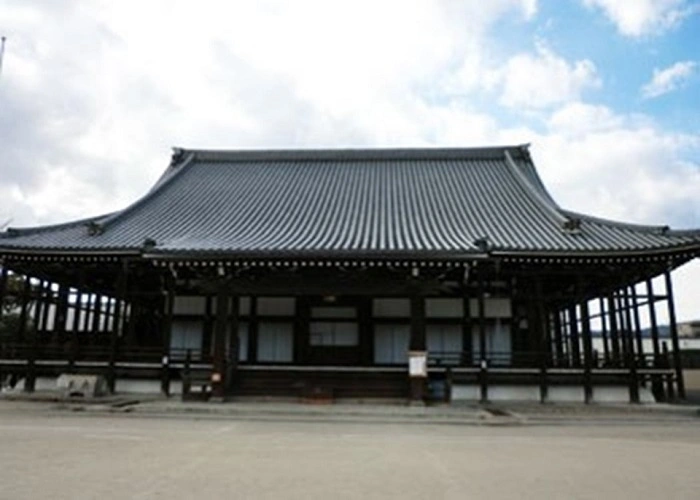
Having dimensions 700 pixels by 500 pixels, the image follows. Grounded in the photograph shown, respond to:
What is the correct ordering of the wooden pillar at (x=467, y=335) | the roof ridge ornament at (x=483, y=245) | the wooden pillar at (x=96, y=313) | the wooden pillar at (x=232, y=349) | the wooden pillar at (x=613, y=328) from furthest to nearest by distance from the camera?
the wooden pillar at (x=96, y=313)
the wooden pillar at (x=613, y=328)
the wooden pillar at (x=467, y=335)
the wooden pillar at (x=232, y=349)
the roof ridge ornament at (x=483, y=245)

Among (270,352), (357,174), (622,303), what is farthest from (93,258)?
(622,303)

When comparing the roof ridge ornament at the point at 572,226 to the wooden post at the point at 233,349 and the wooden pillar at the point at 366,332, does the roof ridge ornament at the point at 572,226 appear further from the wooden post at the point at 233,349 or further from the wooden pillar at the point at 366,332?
the wooden post at the point at 233,349

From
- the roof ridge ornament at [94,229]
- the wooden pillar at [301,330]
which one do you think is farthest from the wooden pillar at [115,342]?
the wooden pillar at [301,330]

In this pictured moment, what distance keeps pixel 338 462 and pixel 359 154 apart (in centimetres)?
2027

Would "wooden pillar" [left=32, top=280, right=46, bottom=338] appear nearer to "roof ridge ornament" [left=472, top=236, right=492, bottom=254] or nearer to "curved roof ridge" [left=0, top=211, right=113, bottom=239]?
"curved roof ridge" [left=0, top=211, right=113, bottom=239]

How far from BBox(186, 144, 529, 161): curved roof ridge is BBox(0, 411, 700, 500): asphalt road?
641 inches

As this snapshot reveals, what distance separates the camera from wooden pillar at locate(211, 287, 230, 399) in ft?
53.2

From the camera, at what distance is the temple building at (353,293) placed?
16625 mm

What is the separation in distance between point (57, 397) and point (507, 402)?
1166cm

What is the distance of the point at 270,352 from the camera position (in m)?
19.9

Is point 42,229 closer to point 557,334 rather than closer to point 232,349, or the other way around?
point 232,349

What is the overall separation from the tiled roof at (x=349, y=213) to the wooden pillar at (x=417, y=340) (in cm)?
151

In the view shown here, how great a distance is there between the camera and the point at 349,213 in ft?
69.8

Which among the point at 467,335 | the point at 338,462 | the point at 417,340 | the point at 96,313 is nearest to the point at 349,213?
the point at 467,335
